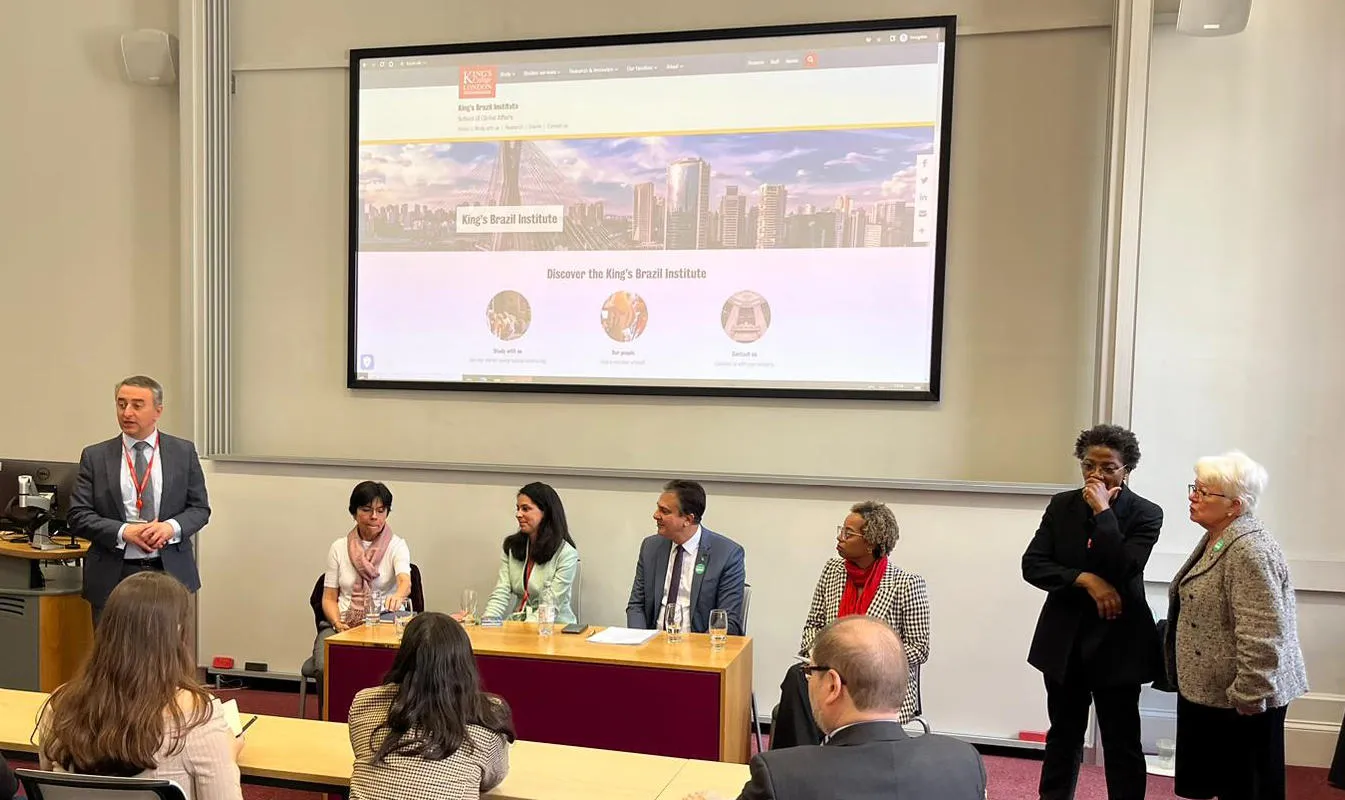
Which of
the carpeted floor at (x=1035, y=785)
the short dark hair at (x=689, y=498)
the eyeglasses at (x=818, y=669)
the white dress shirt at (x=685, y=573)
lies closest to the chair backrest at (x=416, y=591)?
the carpeted floor at (x=1035, y=785)

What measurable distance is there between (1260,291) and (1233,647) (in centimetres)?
221

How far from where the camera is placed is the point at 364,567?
4559mm

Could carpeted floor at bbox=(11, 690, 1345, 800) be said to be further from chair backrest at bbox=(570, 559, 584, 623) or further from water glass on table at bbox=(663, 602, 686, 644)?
water glass on table at bbox=(663, 602, 686, 644)

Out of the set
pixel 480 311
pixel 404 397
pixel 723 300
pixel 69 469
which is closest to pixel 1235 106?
pixel 723 300

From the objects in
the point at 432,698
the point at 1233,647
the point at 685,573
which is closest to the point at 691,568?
the point at 685,573

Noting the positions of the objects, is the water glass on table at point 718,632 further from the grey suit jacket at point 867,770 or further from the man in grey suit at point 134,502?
the man in grey suit at point 134,502

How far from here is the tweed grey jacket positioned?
118 inches

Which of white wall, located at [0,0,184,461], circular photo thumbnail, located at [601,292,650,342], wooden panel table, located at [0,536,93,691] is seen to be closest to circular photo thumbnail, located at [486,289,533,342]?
circular photo thumbnail, located at [601,292,650,342]

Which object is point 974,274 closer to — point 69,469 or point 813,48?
point 813,48

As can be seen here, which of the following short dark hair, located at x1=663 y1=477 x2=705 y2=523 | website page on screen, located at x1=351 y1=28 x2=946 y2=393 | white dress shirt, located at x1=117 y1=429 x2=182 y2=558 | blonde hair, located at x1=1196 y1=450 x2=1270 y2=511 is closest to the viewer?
blonde hair, located at x1=1196 y1=450 x2=1270 y2=511

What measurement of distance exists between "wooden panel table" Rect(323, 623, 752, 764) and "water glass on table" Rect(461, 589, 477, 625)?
0.60 feet

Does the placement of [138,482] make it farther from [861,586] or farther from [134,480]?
[861,586]

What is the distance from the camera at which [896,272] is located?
4.93m

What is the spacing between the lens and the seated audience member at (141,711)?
84.1 inches
